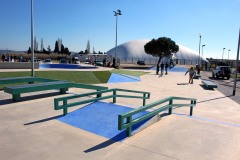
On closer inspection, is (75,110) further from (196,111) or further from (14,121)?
(196,111)

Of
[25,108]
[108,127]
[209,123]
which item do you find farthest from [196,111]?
[25,108]

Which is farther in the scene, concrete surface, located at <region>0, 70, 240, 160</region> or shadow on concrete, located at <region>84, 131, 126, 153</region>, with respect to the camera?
shadow on concrete, located at <region>84, 131, 126, 153</region>

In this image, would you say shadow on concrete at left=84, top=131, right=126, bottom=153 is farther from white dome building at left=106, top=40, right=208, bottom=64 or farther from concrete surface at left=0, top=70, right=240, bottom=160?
white dome building at left=106, top=40, right=208, bottom=64

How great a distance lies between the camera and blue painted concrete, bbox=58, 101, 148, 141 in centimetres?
585

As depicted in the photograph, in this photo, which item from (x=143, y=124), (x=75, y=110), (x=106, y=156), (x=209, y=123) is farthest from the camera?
(x=75, y=110)

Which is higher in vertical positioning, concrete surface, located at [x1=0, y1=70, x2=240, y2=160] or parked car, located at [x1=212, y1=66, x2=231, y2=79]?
parked car, located at [x1=212, y1=66, x2=231, y2=79]

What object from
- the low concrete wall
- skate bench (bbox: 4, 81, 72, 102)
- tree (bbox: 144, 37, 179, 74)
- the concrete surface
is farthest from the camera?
tree (bbox: 144, 37, 179, 74)

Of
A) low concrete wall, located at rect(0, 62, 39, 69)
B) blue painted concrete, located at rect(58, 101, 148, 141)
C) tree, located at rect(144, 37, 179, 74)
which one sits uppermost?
tree, located at rect(144, 37, 179, 74)

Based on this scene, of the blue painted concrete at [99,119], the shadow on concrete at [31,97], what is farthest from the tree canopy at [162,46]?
the blue painted concrete at [99,119]

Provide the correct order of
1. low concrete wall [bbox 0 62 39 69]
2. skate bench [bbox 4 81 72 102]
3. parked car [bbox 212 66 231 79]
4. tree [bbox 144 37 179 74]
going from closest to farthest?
skate bench [bbox 4 81 72 102] → low concrete wall [bbox 0 62 39 69] → parked car [bbox 212 66 231 79] → tree [bbox 144 37 179 74]

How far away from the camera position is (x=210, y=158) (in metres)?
4.60

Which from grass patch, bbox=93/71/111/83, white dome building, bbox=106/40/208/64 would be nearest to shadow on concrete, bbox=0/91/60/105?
grass patch, bbox=93/71/111/83

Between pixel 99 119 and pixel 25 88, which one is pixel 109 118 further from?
pixel 25 88

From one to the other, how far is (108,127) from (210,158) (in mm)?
2778
